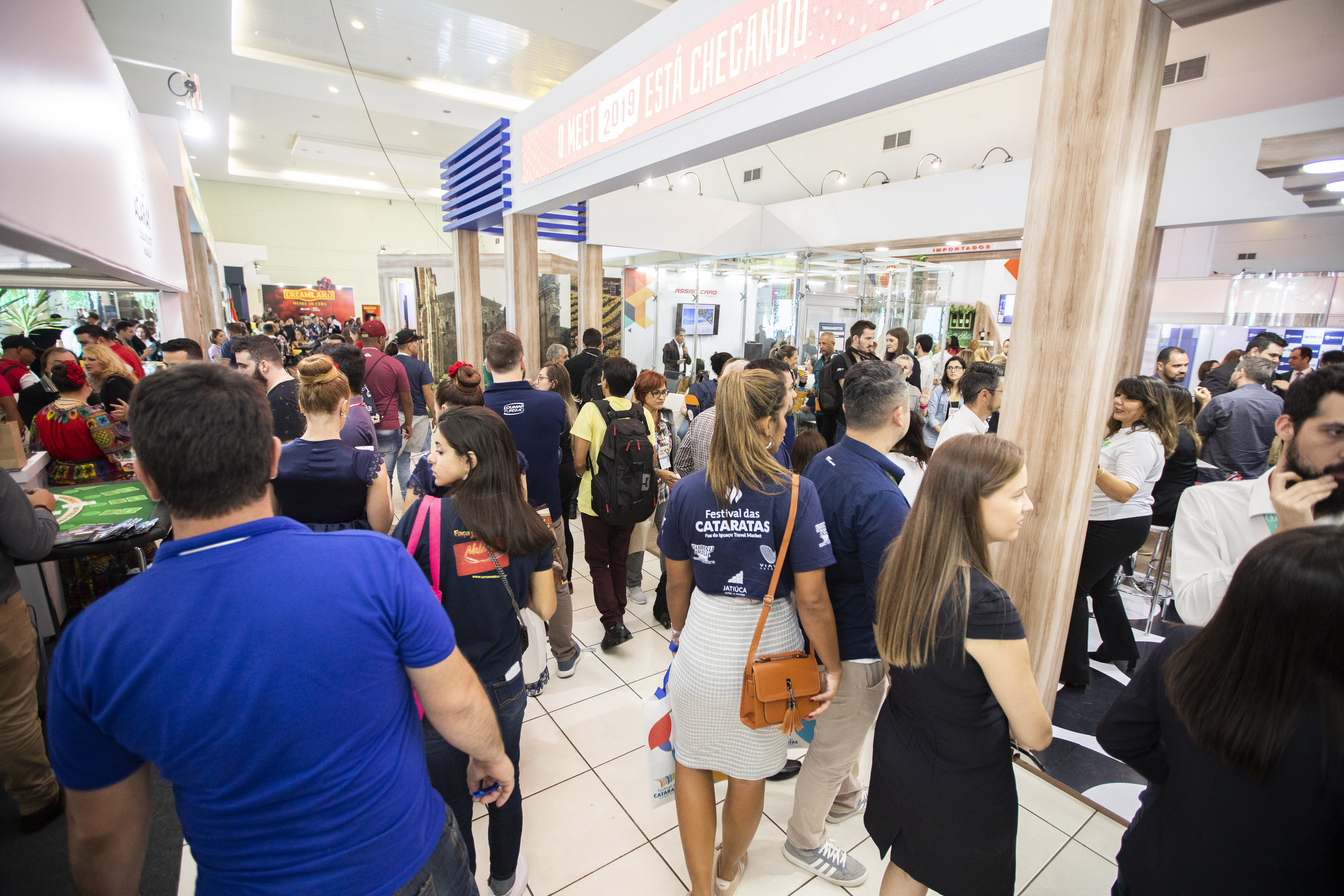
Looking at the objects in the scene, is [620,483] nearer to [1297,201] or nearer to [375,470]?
[375,470]

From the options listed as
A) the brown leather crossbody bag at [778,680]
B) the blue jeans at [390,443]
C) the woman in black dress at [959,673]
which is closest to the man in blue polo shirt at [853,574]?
the brown leather crossbody bag at [778,680]

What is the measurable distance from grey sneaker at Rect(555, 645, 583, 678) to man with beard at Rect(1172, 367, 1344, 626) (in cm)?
263

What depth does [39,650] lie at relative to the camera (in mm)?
2895

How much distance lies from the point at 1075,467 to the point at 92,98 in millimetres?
5065

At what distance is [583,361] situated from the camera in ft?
18.5

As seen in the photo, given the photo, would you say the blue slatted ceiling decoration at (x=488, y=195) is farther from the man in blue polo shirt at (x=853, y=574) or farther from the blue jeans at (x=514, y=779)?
the blue jeans at (x=514, y=779)

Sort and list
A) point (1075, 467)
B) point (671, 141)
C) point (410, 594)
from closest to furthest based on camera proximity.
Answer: point (410, 594) → point (1075, 467) → point (671, 141)

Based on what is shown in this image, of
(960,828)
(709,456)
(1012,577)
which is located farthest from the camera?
(1012,577)

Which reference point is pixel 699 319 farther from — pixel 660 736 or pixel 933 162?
pixel 660 736

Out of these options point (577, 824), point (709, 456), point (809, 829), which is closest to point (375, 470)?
point (709, 456)

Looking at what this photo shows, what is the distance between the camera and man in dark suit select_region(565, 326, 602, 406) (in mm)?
5609

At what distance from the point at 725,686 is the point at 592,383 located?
3.79m

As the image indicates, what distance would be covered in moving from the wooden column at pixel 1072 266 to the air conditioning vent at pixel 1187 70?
5928 mm

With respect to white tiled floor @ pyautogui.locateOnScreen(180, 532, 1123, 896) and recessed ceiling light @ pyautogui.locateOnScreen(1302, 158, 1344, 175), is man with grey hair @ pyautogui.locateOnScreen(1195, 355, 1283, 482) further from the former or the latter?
white tiled floor @ pyautogui.locateOnScreen(180, 532, 1123, 896)
